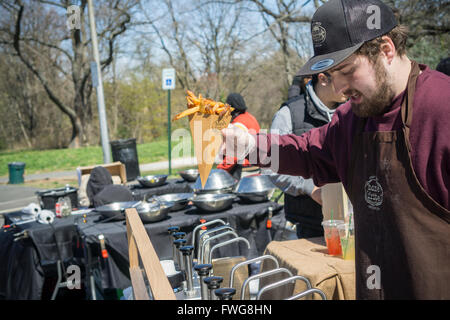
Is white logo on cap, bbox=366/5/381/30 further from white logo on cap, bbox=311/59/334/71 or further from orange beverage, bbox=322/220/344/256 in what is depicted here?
orange beverage, bbox=322/220/344/256

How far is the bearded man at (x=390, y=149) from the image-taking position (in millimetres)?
1197

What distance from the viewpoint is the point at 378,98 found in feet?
4.31

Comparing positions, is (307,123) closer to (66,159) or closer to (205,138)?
(205,138)

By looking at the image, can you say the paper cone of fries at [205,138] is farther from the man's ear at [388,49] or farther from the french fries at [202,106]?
the man's ear at [388,49]

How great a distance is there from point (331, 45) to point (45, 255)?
11.6 ft

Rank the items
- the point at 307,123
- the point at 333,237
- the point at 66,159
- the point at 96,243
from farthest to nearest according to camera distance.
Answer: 1. the point at 66,159
2. the point at 96,243
3. the point at 307,123
4. the point at 333,237

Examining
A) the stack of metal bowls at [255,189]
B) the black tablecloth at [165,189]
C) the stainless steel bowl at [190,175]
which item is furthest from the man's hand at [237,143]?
the stainless steel bowl at [190,175]

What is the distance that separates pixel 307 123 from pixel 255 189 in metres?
1.88

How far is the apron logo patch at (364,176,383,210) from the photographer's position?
1310 millimetres

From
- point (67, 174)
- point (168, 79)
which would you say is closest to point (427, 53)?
point (168, 79)

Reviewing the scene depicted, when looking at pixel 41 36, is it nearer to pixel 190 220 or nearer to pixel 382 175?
pixel 190 220

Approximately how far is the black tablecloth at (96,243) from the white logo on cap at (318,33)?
2.63 meters
